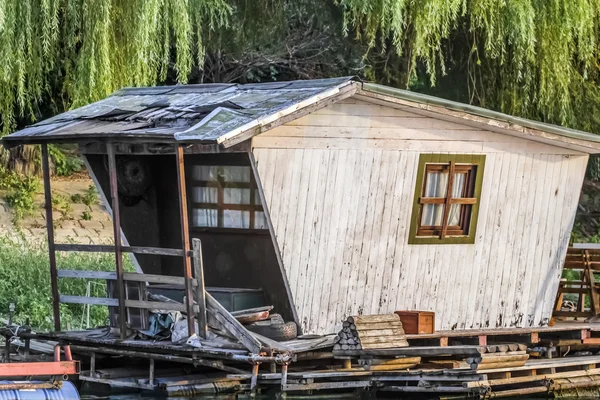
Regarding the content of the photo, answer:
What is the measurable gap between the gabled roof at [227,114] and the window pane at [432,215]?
1.07 metres

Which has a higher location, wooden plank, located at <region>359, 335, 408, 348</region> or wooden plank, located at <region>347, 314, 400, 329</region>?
wooden plank, located at <region>347, 314, 400, 329</region>

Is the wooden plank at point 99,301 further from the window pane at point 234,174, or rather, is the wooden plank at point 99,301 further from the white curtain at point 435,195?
the white curtain at point 435,195

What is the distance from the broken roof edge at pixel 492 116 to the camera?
46.1ft

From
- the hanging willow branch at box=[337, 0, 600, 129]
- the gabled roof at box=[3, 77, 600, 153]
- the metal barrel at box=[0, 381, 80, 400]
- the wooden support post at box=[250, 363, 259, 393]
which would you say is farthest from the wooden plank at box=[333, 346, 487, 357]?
the hanging willow branch at box=[337, 0, 600, 129]

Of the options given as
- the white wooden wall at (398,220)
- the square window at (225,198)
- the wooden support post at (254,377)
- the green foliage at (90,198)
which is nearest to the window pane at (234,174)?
the square window at (225,198)

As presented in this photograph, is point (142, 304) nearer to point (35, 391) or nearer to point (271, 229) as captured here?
point (271, 229)

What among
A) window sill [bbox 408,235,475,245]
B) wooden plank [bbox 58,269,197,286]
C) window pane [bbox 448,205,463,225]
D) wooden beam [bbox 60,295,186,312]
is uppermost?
window pane [bbox 448,205,463,225]

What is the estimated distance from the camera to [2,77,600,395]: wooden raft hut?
13500 millimetres

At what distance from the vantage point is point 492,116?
14703 millimetres

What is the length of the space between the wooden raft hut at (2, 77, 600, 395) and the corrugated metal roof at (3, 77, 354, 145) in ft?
0.11

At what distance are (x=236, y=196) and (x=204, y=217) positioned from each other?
60 cm

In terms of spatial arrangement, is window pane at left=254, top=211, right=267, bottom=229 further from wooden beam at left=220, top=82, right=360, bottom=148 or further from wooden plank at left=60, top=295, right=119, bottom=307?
wooden plank at left=60, top=295, right=119, bottom=307

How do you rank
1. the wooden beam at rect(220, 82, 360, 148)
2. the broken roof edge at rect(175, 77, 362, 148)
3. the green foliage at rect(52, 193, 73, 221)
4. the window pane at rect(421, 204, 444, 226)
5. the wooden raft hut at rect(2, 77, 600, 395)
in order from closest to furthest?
the broken roof edge at rect(175, 77, 362, 148), the wooden beam at rect(220, 82, 360, 148), the wooden raft hut at rect(2, 77, 600, 395), the window pane at rect(421, 204, 444, 226), the green foliage at rect(52, 193, 73, 221)

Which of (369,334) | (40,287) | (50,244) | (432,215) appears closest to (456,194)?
(432,215)
